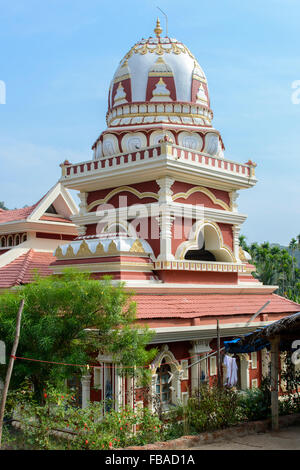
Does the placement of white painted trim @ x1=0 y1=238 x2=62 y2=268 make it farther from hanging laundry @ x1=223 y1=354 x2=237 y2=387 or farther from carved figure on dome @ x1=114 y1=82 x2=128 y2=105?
hanging laundry @ x1=223 y1=354 x2=237 y2=387

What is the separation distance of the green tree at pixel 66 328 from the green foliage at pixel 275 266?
3065 cm

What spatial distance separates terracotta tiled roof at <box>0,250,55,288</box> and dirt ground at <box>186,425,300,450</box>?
23.3ft

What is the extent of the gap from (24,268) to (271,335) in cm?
784

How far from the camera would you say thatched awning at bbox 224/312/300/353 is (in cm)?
1063

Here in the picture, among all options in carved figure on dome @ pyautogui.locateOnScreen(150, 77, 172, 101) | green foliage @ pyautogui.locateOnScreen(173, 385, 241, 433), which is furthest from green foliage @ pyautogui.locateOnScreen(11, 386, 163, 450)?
carved figure on dome @ pyautogui.locateOnScreen(150, 77, 172, 101)

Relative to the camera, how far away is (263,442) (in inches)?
400

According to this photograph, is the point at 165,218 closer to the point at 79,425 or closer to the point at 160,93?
the point at 160,93

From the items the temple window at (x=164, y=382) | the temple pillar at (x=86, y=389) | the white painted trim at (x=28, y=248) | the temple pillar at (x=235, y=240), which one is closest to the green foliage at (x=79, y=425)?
the temple pillar at (x=86, y=389)

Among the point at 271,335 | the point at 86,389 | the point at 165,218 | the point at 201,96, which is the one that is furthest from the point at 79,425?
the point at 201,96

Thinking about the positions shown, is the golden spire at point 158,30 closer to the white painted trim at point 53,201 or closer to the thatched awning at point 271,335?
the white painted trim at point 53,201

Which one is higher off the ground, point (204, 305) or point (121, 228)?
point (121, 228)

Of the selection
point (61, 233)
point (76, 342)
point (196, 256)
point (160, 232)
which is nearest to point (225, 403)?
point (76, 342)

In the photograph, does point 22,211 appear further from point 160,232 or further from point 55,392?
point 55,392

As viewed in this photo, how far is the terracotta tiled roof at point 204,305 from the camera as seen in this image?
42.0 ft
